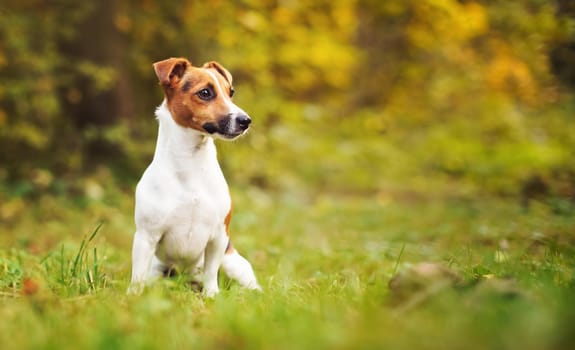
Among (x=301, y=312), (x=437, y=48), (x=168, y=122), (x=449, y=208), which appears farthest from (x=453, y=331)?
(x=437, y=48)

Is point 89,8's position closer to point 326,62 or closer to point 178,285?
point 326,62

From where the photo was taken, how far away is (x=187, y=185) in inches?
145

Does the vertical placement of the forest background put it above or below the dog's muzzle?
below

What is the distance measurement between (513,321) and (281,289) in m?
1.61

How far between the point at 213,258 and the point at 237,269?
315 mm

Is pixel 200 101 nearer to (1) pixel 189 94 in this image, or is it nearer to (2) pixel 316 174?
(1) pixel 189 94

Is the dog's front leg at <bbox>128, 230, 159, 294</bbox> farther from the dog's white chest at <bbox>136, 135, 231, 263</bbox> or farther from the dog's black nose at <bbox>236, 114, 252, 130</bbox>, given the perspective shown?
the dog's black nose at <bbox>236, 114, 252, 130</bbox>

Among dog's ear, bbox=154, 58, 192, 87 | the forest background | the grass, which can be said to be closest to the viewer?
the grass

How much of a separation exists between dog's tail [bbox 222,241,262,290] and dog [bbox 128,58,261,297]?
0.08 metres

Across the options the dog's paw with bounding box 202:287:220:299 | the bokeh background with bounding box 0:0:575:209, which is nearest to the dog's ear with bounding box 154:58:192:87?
the dog's paw with bounding box 202:287:220:299

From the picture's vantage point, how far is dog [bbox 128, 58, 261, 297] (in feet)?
11.9

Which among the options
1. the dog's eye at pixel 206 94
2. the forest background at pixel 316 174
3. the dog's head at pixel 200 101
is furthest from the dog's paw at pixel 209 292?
the dog's eye at pixel 206 94

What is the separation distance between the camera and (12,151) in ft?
29.0

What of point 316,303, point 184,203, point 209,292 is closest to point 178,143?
point 184,203
